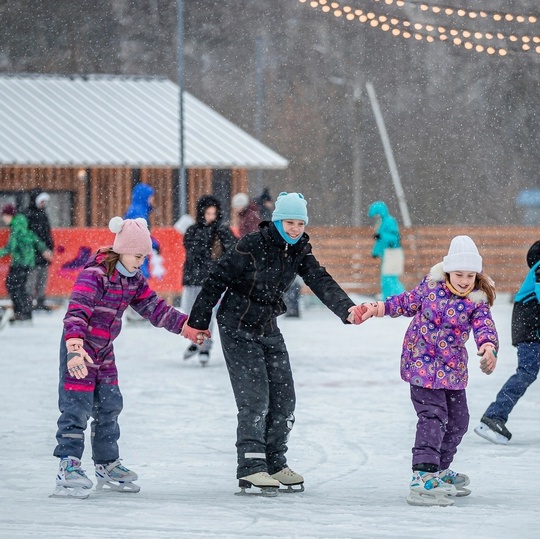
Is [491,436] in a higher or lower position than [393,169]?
lower

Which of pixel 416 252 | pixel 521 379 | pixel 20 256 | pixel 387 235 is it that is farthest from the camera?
pixel 416 252

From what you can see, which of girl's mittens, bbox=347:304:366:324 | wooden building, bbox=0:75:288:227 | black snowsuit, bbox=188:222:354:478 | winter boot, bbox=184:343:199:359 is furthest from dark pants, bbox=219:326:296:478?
wooden building, bbox=0:75:288:227

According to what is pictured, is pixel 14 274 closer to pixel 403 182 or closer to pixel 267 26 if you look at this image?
pixel 403 182

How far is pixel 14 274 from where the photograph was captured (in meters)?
17.4

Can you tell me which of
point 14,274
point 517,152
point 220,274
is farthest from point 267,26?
point 220,274

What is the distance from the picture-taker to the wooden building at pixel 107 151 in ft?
87.6

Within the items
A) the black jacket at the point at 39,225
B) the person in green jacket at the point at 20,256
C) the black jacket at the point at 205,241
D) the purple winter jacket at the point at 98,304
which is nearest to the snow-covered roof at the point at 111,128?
the black jacket at the point at 39,225

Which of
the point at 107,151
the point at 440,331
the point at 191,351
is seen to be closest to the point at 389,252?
the point at 107,151

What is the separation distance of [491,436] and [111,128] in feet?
Result: 69.8

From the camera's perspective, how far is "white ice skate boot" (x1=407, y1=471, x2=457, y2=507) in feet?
18.8

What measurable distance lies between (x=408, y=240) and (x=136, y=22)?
27353 mm

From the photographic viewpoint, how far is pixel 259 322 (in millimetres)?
6246

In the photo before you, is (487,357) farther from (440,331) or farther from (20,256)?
(20,256)

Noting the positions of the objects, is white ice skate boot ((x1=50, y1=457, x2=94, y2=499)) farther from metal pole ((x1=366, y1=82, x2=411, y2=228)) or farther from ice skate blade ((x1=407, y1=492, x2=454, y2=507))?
metal pole ((x1=366, y1=82, x2=411, y2=228))
